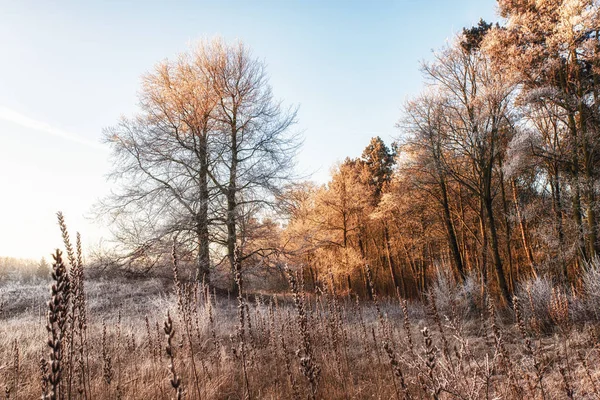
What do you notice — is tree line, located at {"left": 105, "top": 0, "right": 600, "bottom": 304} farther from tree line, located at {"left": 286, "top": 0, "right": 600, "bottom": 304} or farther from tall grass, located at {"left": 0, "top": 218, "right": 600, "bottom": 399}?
tall grass, located at {"left": 0, "top": 218, "right": 600, "bottom": 399}

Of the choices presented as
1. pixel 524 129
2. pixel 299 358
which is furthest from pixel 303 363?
pixel 524 129

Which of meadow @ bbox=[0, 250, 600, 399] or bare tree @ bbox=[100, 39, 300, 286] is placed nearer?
meadow @ bbox=[0, 250, 600, 399]

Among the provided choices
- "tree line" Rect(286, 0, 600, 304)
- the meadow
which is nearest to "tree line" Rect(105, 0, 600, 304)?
"tree line" Rect(286, 0, 600, 304)

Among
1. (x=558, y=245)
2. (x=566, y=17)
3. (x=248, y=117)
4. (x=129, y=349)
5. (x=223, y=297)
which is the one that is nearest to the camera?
(x=129, y=349)

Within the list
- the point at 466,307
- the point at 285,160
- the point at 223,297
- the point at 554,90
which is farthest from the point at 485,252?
the point at 223,297

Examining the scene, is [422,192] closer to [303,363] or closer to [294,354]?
[294,354]

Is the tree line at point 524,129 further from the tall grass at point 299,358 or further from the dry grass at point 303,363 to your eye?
the dry grass at point 303,363

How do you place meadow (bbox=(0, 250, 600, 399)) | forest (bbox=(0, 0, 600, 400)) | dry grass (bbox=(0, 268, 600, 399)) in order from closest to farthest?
meadow (bbox=(0, 250, 600, 399)) → dry grass (bbox=(0, 268, 600, 399)) → forest (bbox=(0, 0, 600, 400))

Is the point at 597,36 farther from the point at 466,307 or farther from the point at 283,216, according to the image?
the point at 283,216

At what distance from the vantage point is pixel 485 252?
13.7 meters

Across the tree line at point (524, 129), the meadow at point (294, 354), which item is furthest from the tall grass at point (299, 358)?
the tree line at point (524, 129)

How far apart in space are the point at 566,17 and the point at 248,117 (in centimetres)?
1314

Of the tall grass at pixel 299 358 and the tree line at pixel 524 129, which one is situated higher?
the tree line at pixel 524 129

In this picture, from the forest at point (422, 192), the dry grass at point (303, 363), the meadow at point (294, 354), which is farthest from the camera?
the forest at point (422, 192)
